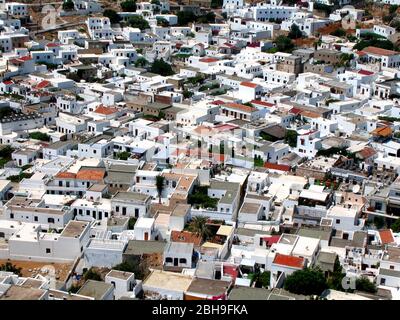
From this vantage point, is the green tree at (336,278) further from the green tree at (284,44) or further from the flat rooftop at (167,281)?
the green tree at (284,44)

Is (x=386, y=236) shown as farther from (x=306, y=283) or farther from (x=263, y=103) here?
(x=263, y=103)

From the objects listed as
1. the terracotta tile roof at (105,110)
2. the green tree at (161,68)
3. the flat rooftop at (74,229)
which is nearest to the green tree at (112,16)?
the green tree at (161,68)

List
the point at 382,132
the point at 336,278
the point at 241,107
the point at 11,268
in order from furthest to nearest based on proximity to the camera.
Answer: the point at 241,107, the point at 382,132, the point at 11,268, the point at 336,278

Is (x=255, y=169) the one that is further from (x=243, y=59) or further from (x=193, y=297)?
(x=243, y=59)

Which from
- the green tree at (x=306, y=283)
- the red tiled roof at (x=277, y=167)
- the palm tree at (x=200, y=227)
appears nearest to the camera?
the green tree at (x=306, y=283)

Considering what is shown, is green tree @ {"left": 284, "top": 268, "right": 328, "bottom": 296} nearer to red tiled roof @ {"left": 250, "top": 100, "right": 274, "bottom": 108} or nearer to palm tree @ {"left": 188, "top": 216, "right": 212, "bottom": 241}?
palm tree @ {"left": 188, "top": 216, "right": 212, "bottom": 241}

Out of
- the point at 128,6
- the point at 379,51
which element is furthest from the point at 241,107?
Result: the point at 128,6

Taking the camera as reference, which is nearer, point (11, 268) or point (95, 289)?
point (95, 289)
